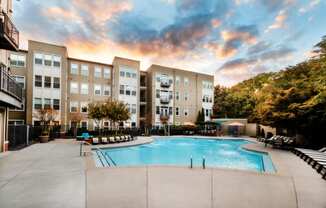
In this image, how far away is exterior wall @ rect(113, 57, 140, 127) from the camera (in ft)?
106

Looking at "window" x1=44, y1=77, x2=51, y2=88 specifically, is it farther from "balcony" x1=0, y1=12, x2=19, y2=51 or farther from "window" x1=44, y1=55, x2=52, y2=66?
"balcony" x1=0, y1=12, x2=19, y2=51

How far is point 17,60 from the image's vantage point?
989 inches

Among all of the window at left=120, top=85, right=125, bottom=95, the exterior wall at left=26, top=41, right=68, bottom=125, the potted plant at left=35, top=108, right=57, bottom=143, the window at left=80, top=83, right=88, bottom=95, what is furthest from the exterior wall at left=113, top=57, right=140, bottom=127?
the potted plant at left=35, top=108, right=57, bottom=143

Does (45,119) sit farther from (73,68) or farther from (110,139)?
(110,139)

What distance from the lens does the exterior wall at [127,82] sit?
3231 centimetres

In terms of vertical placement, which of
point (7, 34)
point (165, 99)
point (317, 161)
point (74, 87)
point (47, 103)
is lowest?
point (317, 161)

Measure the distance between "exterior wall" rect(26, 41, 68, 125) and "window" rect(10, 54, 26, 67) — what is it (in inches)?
22.4

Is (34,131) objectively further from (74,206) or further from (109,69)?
(74,206)

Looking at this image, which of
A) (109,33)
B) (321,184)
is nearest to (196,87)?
(109,33)

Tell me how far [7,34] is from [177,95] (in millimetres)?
30162

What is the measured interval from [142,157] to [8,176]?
8.91m

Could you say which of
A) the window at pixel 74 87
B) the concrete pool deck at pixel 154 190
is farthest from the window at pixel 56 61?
the concrete pool deck at pixel 154 190

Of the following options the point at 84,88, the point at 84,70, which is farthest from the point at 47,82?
the point at 84,70

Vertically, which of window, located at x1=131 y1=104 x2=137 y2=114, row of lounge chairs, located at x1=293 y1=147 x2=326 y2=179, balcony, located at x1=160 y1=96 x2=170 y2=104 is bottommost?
row of lounge chairs, located at x1=293 y1=147 x2=326 y2=179
